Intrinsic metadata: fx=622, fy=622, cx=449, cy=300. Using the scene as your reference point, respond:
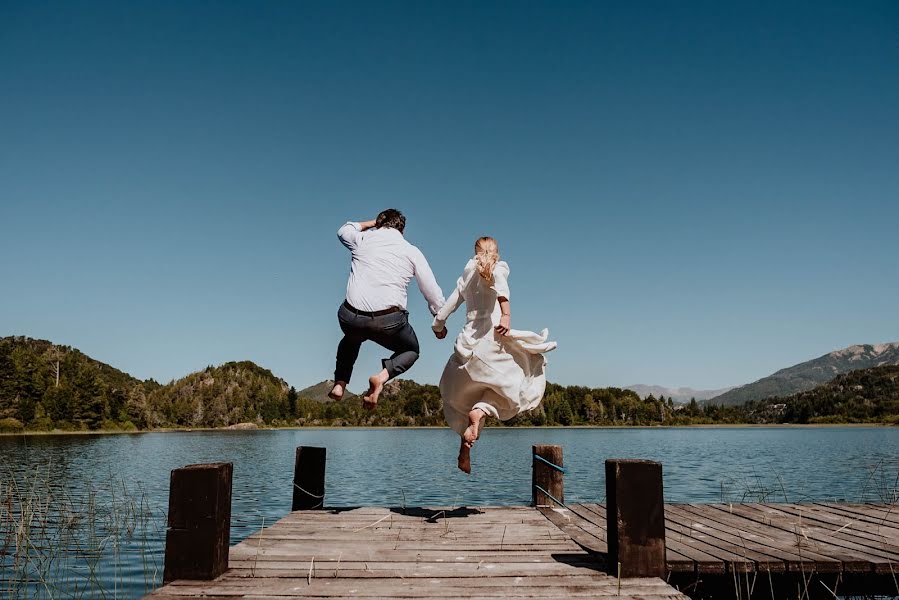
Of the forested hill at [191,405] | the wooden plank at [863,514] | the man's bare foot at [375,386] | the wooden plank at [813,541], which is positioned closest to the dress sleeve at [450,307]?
the man's bare foot at [375,386]

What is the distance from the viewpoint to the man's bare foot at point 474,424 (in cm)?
603

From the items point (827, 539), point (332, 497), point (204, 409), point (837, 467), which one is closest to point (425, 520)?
point (827, 539)

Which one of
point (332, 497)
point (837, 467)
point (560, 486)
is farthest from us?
point (837, 467)

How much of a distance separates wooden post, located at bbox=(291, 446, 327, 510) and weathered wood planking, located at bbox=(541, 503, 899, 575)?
281cm

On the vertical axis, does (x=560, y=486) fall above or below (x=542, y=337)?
below

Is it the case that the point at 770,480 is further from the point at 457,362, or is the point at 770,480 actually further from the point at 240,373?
the point at 240,373

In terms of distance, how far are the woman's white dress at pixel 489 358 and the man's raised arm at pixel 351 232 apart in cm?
119

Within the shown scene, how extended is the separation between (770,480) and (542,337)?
25465 mm

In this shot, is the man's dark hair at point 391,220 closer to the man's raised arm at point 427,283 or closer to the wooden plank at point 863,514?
the man's raised arm at point 427,283

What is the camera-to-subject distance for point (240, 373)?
194375mm

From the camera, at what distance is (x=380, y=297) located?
6.23 meters

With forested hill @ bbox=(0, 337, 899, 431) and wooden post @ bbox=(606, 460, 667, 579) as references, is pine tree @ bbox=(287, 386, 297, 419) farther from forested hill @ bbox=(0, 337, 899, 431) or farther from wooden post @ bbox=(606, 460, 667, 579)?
wooden post @ bbox=(606, 460, 667, 579)

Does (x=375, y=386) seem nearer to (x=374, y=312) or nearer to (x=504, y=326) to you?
(x=374, y=312)

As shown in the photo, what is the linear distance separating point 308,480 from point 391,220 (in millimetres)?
3315
